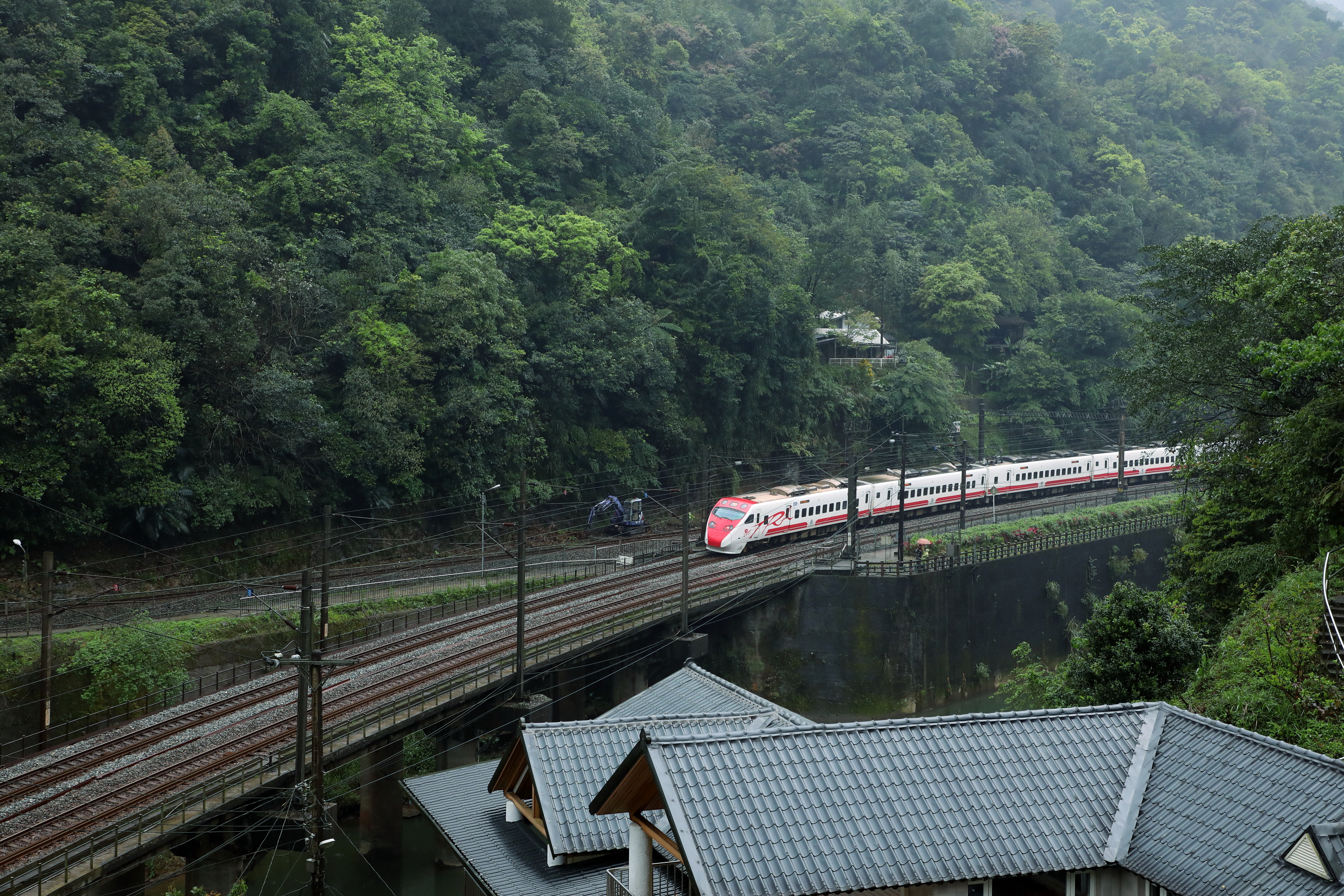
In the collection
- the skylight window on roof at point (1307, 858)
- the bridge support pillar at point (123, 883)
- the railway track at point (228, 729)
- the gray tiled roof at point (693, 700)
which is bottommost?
the bridge support pillar at point (123, 883)

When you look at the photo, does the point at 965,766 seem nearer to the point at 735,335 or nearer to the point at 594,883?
the point at 594,883

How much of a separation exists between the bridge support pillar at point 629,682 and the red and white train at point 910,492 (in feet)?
27.2

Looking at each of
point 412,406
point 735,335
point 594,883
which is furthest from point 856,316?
point 594,883

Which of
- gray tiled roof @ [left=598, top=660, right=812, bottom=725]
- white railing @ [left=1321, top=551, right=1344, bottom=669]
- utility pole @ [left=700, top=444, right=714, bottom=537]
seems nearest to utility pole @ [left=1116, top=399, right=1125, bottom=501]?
utility pole @ [left=700, top=444, right=714, bottom=537]

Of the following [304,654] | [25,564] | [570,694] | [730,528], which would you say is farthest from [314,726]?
[730,528]

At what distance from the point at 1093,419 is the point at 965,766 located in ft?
185

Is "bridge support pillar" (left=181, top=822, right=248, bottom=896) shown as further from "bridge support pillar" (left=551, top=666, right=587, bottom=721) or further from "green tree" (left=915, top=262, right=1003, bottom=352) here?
"green tree" (left=915, top=262, right=1003, bottom=352)

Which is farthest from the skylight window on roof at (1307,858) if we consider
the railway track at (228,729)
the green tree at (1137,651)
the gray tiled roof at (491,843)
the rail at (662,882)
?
the railway track at (228,729)

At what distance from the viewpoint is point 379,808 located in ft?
80.1

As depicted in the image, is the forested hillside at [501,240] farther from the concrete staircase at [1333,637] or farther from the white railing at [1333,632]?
the white railing at [1333,632]

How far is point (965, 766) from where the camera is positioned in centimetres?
995

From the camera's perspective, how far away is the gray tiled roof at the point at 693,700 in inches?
584

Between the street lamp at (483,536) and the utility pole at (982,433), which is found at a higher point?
the utility pole at (982,433)

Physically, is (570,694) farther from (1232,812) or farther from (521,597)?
(1232,812)
